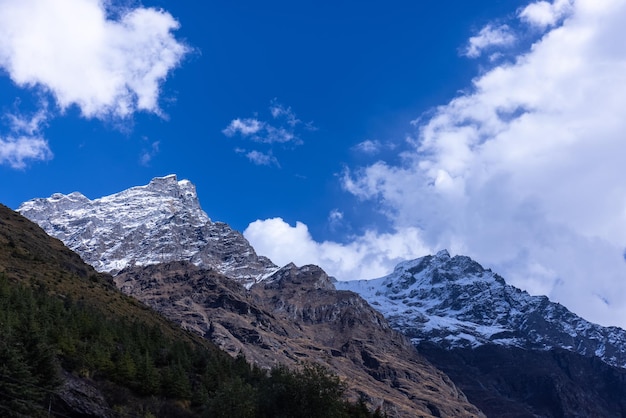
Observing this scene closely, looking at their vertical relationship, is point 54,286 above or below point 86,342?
above

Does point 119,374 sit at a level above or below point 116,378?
above

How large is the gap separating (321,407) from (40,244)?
13538 cm

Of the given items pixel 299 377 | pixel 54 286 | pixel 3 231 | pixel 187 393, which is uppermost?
pixel 3 231

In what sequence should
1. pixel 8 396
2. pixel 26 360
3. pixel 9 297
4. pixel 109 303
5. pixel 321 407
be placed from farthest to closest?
pixel 109 303 < pixel 9 297 < pixel 321 407 < pixel 26 360 < pixel 8 396

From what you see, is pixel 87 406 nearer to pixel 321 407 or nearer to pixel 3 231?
pixel 321 407

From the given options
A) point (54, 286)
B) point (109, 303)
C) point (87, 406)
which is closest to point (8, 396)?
point (87, 406)

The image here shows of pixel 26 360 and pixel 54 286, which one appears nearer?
pixel 26 360

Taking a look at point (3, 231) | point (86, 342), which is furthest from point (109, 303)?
point (86, 342)

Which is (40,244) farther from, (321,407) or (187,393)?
(321,407)

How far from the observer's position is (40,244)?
184 m

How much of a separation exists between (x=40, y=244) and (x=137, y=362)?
394 feet

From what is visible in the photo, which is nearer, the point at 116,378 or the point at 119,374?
the point at 116,378

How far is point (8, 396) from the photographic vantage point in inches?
2026

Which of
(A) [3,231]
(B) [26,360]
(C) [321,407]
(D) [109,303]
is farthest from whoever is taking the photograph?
(A) [3,231]
